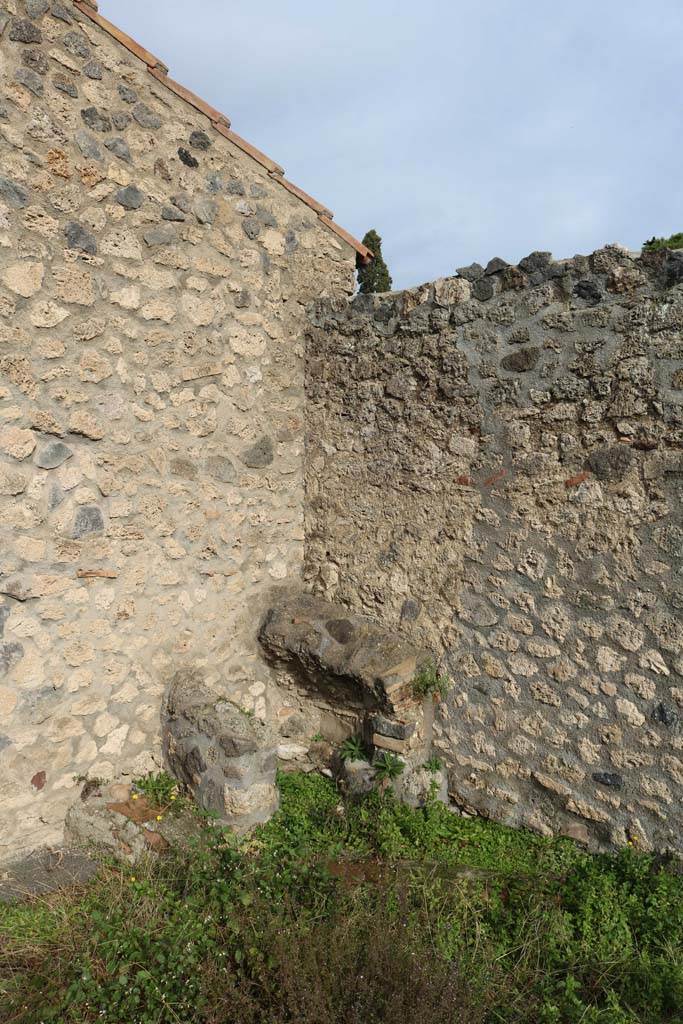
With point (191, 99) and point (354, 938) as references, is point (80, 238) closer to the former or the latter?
point (191, 99)

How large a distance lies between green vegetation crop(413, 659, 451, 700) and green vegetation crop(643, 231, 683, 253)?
8.83 ft

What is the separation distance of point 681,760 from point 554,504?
147 centimetres

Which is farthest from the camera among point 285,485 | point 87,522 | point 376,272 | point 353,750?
point 376,272

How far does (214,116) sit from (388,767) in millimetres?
4244

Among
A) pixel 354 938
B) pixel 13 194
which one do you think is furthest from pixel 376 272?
pixel 354 938

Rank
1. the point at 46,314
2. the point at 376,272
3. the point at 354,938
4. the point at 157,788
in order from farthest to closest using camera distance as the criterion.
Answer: the point at 376,272, the point at 157,788, the point at 46,314, the point at 354,938

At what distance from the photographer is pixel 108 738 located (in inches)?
153

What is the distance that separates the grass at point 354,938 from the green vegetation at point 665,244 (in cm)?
315

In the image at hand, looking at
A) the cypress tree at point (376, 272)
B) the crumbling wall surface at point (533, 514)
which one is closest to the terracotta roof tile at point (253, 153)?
the crumbling wall surface at point (533, 514)

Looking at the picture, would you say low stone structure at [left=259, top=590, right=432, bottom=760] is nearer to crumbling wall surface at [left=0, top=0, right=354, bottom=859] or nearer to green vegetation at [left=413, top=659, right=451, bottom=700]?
green vegetation at [left=413, top=659, right=451, bottom=700]

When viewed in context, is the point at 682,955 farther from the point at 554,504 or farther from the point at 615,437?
the point at 615,437

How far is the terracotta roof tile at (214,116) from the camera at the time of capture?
11.8 ft

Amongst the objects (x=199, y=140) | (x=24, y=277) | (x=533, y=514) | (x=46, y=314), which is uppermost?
(x=199, y=140)

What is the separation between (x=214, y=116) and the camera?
4.12 m
